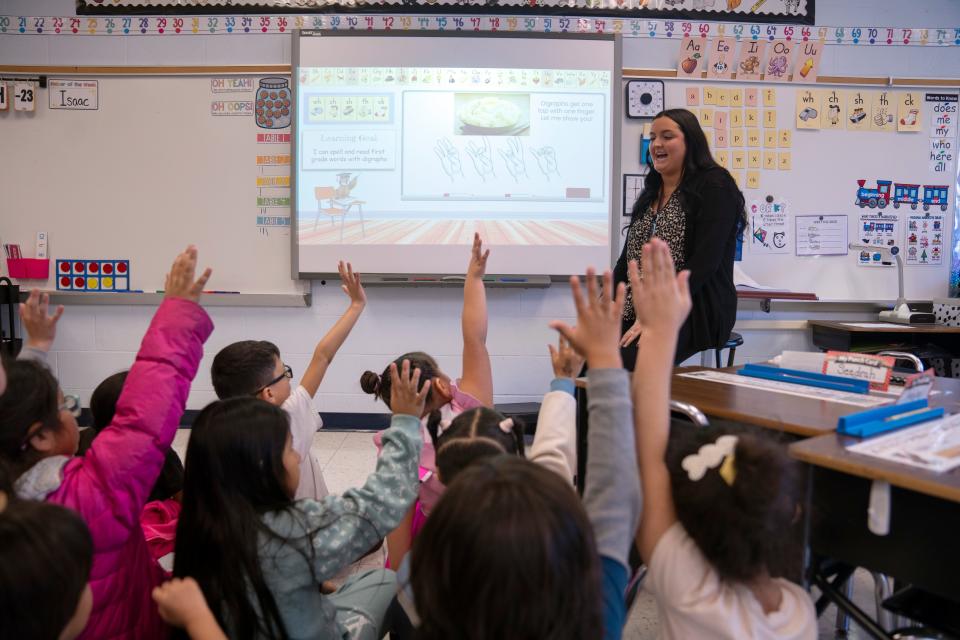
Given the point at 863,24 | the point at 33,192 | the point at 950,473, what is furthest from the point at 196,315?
the point at 863,24

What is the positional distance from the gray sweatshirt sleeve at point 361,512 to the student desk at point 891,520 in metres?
0.58

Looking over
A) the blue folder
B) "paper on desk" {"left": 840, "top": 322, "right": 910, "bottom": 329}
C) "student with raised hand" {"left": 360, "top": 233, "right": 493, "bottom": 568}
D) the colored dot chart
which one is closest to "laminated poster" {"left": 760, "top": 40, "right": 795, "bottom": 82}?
"paper on desk" {"left": 840, "top": 322, "right": 910, "bottom": 329}

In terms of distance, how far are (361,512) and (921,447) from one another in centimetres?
85

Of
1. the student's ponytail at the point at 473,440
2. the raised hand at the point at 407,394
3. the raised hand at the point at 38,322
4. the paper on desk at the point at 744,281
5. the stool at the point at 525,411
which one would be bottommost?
the stool at the point at 525,411

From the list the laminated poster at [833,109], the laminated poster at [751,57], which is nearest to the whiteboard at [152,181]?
the laminated poster at [751,57]

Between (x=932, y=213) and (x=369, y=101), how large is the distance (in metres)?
3.11

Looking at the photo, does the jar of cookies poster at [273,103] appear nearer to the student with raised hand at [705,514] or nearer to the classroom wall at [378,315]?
the classroom wall at [378,315]

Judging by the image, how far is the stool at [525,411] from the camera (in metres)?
3.37

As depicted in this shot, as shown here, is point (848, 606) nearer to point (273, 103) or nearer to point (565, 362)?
point (565, 362)

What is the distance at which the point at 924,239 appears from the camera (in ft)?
11.8

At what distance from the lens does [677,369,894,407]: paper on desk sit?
135 cm

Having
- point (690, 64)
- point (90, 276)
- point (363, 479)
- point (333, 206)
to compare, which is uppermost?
point (690, 64)

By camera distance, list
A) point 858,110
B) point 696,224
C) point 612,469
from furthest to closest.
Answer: point 858,110, point 696,224, point 612,469

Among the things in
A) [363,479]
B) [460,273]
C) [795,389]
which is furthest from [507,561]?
[460,273]
